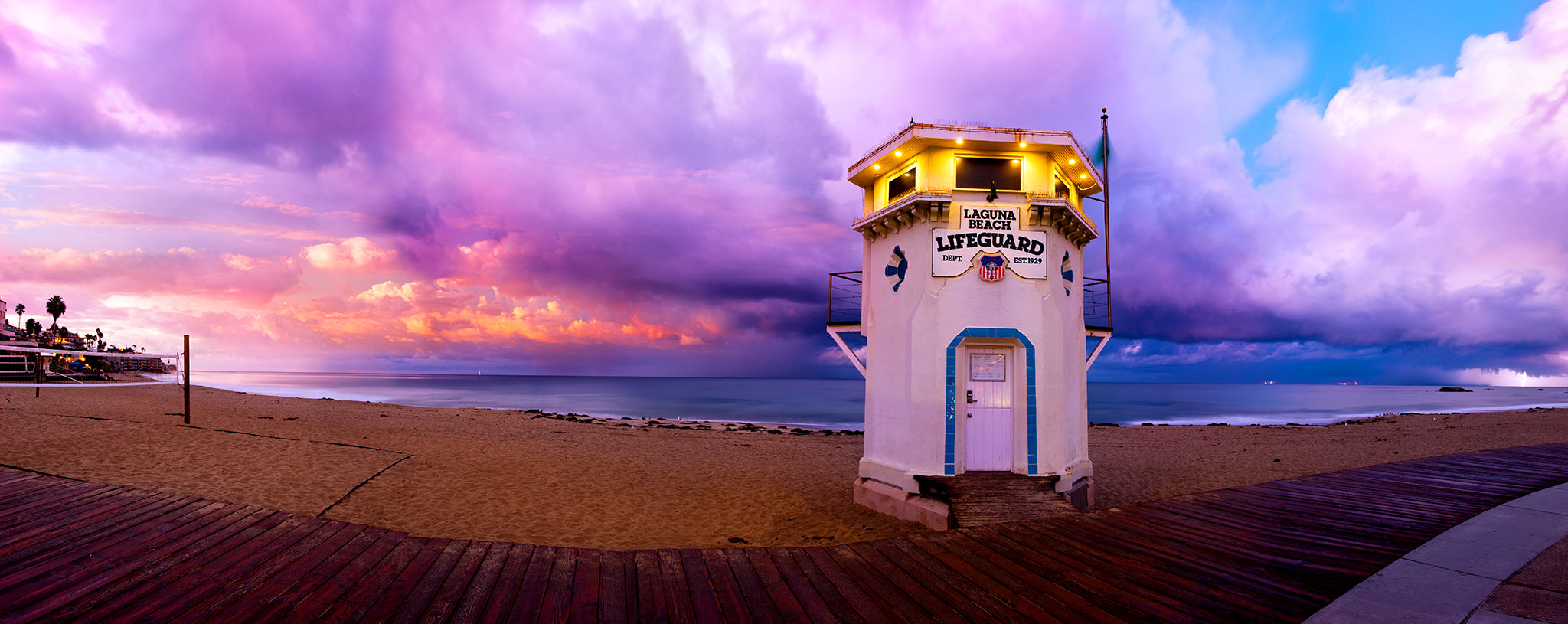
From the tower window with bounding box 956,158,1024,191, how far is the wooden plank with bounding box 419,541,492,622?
878 centimetres

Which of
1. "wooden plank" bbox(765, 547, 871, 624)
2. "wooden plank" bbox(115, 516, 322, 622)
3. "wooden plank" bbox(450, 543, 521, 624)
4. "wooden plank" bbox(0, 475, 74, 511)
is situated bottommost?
"wooden plank" bbox(765, 547, 871, 624)

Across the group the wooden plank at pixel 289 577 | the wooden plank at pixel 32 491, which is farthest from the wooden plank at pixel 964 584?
the wooden plank at pixel 32 491

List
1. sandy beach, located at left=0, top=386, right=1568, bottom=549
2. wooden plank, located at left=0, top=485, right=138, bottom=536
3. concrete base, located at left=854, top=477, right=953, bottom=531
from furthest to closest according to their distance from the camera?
1. sandy beach, located at left=0, top=386, right=1568, bottom=549
2. concrete base, located at left=854, top=477, right=953, bottom=531
3. wooden plank, located at left=0, top=485, right=138, bottom=536

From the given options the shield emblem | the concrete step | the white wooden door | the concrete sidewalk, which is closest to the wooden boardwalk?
the concrete sidewalk

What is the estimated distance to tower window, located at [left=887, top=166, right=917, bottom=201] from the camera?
10.2 metres

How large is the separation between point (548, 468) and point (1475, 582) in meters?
16.5

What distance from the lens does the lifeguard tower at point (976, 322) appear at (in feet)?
30.7

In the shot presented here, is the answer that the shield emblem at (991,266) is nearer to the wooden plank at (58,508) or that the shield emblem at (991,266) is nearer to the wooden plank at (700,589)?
the wooden plank at (700,589)

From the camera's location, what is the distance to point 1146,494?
13.4 m

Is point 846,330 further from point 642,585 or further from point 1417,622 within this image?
point 1417,622

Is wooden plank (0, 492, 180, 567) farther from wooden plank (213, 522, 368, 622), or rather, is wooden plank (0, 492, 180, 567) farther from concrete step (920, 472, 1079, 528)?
concrete step (920, 472, 1079, 528)

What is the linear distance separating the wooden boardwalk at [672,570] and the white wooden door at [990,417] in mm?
3150

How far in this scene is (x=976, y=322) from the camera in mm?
9344

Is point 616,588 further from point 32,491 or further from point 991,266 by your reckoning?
point 991,266
